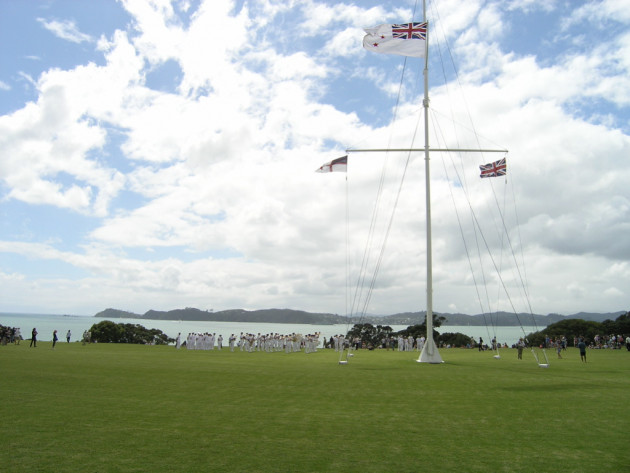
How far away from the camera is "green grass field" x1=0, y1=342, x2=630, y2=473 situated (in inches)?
287

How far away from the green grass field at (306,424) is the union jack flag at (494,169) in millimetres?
14888

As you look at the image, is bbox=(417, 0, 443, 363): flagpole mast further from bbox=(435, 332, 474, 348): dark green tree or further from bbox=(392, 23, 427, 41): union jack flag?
bbox=(435, 332, 474, 348): dark green tree

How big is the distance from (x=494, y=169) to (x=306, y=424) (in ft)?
78.9

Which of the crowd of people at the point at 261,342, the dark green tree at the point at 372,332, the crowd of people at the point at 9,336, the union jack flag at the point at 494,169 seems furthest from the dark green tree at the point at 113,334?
the union jack flag at the point at 494,169

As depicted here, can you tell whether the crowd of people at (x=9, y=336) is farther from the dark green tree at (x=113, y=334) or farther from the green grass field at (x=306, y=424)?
the green grass field at (x=306, y=424)

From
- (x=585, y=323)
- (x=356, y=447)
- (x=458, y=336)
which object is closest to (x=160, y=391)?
(x=356, y=447)

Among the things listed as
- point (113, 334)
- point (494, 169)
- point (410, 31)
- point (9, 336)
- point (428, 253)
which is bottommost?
point (113, 334)

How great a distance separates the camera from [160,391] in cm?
1379

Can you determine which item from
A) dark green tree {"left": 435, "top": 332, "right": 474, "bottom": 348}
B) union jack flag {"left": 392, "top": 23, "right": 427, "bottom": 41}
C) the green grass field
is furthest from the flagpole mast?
dark green tree {"left": 435, "top": 332, "right": 474, "bottom": 348}

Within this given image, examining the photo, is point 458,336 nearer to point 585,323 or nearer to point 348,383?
point 585,323

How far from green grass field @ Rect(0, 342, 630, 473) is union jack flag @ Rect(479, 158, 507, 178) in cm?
1489

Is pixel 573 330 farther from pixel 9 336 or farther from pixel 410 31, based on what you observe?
pixel 9 336

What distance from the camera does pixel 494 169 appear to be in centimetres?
2947

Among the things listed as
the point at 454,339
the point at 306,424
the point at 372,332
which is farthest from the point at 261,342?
the point at 454,339
